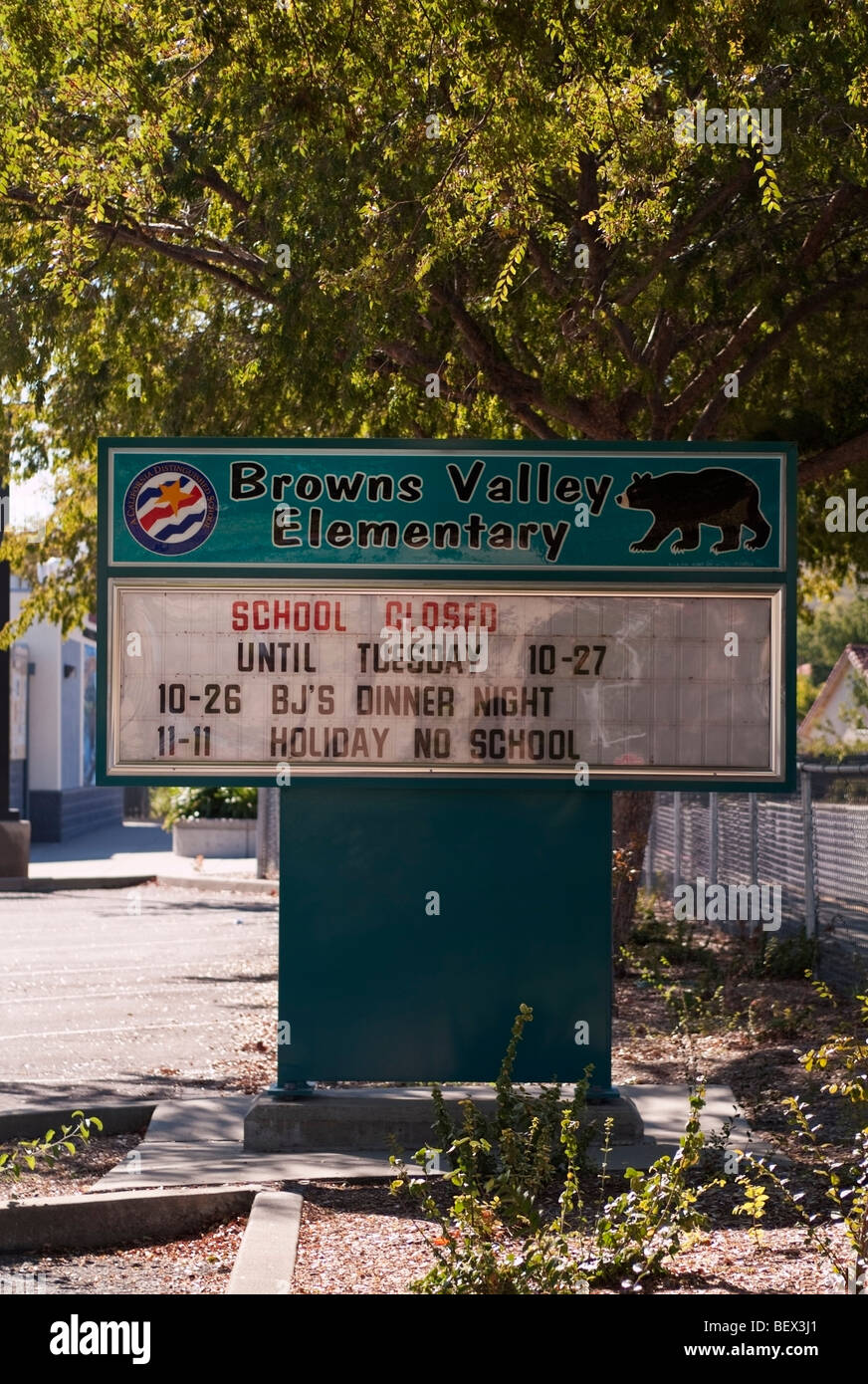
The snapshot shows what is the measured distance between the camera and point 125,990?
A: 13.4 metres

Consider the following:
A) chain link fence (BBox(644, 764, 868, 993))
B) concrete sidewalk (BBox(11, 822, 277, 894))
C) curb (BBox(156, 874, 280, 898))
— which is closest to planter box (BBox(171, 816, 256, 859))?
concrete sidewalk (BBox(11, 822, 277, 894))

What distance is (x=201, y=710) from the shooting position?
7754mm

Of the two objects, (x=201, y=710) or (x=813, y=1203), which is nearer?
(x=813, y=1203)

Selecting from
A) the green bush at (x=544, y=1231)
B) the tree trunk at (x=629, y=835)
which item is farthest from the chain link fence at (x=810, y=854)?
the green bush at (x=544, y=1231)

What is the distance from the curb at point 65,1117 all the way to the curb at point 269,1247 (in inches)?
71.4

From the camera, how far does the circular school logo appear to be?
7832 mm

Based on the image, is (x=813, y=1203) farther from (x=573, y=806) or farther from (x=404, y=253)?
(x=404, y=253)

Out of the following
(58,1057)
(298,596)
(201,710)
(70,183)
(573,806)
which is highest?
(70,183)

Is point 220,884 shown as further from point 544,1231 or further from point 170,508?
point 544,1231

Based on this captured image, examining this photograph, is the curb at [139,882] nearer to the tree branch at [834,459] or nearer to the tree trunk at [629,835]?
the tree trunk at [629,835]

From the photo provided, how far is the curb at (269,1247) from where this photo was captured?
5.29 m

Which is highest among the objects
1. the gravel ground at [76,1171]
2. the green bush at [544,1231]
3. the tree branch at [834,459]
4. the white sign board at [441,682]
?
the tree branch at [834,459]
